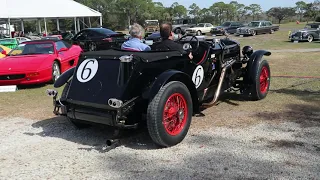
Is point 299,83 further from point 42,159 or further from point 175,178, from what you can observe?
point 42,159

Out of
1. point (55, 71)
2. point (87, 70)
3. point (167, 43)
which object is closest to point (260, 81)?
point (167, 43)

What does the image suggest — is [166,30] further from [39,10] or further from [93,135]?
[39,10]

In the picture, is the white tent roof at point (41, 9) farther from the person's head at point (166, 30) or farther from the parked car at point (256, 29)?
the person's head at point (166, 30)

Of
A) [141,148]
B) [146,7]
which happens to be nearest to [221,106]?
[141,148]

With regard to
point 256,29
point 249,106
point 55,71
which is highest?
point 256,29

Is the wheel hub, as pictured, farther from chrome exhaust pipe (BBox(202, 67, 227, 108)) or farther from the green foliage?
the green foliage

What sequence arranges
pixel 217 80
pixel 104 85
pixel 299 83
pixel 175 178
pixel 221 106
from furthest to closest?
pixel 299 83, pixel 221 106, pixel 217 80, pixel 104 85, pixel 175 178

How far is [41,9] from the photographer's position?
28766 millimetres

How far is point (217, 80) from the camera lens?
6.01 m

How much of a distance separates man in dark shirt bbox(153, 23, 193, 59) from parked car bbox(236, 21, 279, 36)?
94.2ft

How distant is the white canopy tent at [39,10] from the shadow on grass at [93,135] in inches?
861

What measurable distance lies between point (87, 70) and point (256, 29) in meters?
31.2

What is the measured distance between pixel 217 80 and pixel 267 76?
1702mm

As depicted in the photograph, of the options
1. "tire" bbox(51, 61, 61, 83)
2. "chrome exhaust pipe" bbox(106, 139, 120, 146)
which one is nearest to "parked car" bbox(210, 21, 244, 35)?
"tire" bbox(51, 61, 61, 83)
